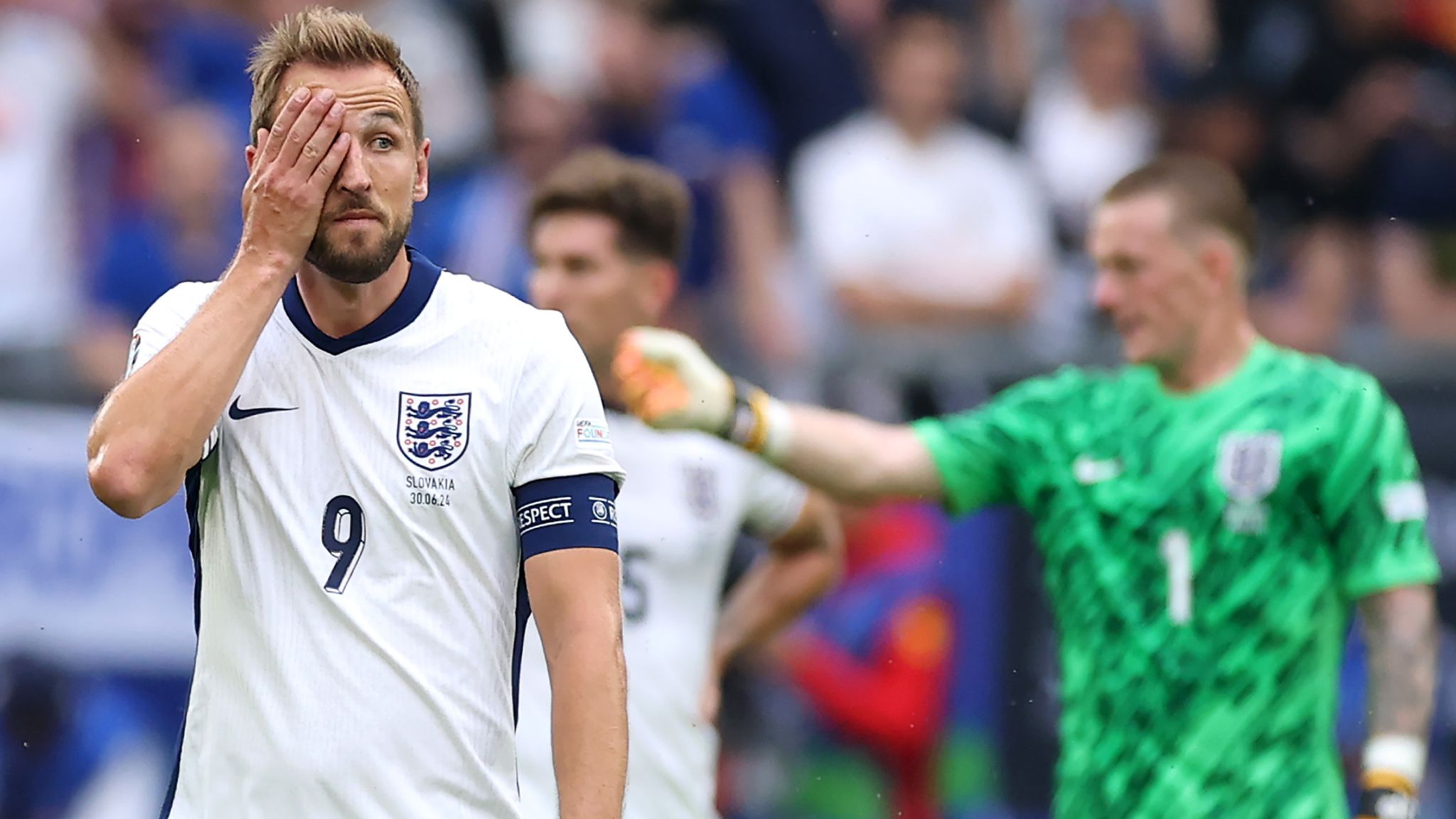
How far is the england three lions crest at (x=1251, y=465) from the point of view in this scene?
17.6 ft

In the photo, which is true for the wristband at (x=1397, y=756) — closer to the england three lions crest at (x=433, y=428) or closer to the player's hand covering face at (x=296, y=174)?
the england three lions crest at (x=433, y=428)

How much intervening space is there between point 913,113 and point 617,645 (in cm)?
668

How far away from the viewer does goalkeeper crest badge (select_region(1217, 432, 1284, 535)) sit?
534 cm

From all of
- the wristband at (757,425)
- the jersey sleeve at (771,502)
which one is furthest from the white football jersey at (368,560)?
the jersey sleeve at (771,502)

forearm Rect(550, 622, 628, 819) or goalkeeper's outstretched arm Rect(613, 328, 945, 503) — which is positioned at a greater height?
goalkeeper's outstretched arm Rect(613, 328, 945, 503)

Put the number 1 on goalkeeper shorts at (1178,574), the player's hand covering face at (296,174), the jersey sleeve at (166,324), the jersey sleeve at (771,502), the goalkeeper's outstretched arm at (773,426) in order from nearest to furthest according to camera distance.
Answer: the player's hand covering face at (296,174), the jersey sleeve at (166,324), the number 1 on goalkeeper shorts at (1178,574), the goalkeeper's outstretched arm at (773,426), the jersey sleeve at (771,502)

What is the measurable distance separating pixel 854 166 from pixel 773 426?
4.35 metres

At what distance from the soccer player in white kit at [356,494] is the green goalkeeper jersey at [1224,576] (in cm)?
214

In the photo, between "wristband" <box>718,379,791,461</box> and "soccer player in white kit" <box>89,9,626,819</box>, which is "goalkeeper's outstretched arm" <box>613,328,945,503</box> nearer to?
"wristband" <box>718,379,791,461</box>

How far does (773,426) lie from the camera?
5.60 m

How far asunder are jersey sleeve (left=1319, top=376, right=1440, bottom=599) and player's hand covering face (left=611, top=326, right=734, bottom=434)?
1565mm

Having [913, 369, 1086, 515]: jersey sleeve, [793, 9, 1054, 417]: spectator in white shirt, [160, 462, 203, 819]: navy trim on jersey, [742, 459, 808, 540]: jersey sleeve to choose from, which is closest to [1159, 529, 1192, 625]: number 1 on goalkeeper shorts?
[913, 369, 1086, 515]: jersey sleeve

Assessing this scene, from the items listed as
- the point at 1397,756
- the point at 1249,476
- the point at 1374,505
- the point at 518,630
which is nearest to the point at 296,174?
the point at 518,630

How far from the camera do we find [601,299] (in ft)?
20.5
